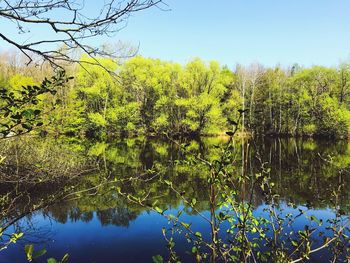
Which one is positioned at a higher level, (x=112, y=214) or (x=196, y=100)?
(x=196, y=100)

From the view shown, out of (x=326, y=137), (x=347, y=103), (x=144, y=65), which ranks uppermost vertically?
(x=144, y=65)

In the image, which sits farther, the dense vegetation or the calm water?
the dense vegetation

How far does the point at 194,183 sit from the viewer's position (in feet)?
54.3

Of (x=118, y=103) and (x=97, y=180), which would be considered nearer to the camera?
(x=97, y=180)

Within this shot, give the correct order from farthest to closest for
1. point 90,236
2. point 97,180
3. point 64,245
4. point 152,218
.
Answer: point 97,180 < point 152,218 < point 90,236 < point 64,245

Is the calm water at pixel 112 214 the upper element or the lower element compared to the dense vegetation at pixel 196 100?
lower

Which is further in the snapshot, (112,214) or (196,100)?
(196,100)

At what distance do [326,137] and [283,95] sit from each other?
31.4ft

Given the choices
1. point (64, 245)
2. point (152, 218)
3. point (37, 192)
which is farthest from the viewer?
point (37, 192)

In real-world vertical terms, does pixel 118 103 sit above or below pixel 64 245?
above

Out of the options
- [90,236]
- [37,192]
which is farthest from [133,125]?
[90,236]

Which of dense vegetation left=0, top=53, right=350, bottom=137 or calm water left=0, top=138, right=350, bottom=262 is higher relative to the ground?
dense vegetation left=0, top=53, right=350, bottom=137

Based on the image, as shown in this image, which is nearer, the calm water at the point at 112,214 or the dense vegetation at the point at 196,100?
the calm water at the point at 112,214

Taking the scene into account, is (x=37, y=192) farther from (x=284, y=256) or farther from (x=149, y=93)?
(x=149, y=93)
